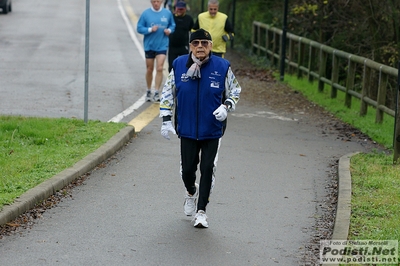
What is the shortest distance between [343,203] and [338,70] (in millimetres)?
9365

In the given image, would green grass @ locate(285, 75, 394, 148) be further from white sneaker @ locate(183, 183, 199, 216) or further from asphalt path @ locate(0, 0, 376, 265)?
white sneaker @ locate(183, 183, 199, 216)

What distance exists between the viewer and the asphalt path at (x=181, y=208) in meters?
6.73

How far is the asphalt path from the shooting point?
22.1ft

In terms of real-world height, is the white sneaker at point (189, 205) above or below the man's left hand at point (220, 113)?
below

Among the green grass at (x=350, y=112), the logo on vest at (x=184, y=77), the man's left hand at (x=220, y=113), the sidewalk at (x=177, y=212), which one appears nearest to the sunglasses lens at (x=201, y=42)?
the logo on vest at (x=184, y=77)

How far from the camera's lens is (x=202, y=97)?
7.45 meters

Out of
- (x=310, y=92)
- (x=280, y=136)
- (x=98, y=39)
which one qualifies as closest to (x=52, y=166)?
(x=280, y=136)

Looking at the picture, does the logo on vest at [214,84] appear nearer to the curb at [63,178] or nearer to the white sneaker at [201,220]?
the white sneaker at [201,220]

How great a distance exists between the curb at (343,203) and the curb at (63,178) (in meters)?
2.80

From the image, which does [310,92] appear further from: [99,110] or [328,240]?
[328,240]

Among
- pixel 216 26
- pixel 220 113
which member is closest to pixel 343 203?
pixel 220 113

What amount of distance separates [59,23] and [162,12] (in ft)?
57.2

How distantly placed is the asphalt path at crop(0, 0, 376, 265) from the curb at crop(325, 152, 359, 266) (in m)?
0.25

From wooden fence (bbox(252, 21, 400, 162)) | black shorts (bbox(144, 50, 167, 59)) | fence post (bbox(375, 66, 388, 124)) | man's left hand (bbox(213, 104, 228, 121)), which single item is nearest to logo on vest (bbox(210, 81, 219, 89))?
man's left hand (bbox(213, 104, 228, 121))
